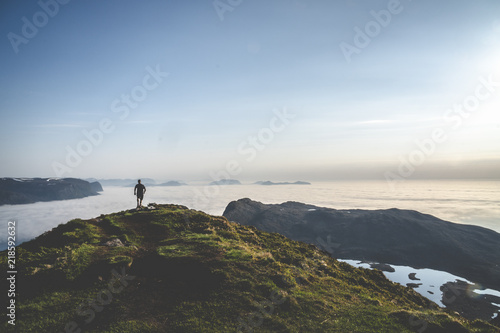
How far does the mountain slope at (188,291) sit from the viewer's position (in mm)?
11766

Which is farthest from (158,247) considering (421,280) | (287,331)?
(421,280)

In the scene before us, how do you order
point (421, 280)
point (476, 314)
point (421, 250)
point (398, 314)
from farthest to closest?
point (421, 250) → point (421, 280) → point (476, 314) → point (398, 314)

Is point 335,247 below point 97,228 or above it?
below

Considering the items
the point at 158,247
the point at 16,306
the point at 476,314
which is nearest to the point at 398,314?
the point at 158,247

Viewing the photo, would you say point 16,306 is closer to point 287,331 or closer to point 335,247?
point 287,331

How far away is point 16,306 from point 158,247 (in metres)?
8.75

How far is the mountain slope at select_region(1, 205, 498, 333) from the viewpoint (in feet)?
38.6

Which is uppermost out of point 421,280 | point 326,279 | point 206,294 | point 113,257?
point 113,257

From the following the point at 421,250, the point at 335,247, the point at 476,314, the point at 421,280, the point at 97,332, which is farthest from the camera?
the point at 335,247

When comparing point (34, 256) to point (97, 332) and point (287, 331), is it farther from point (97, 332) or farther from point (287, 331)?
point (287, 331)

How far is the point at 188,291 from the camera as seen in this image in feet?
47.0

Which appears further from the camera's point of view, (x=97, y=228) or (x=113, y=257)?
(x=97, y=228)

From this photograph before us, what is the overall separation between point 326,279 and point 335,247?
187152 millimetres

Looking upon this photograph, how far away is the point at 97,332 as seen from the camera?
1070cm
